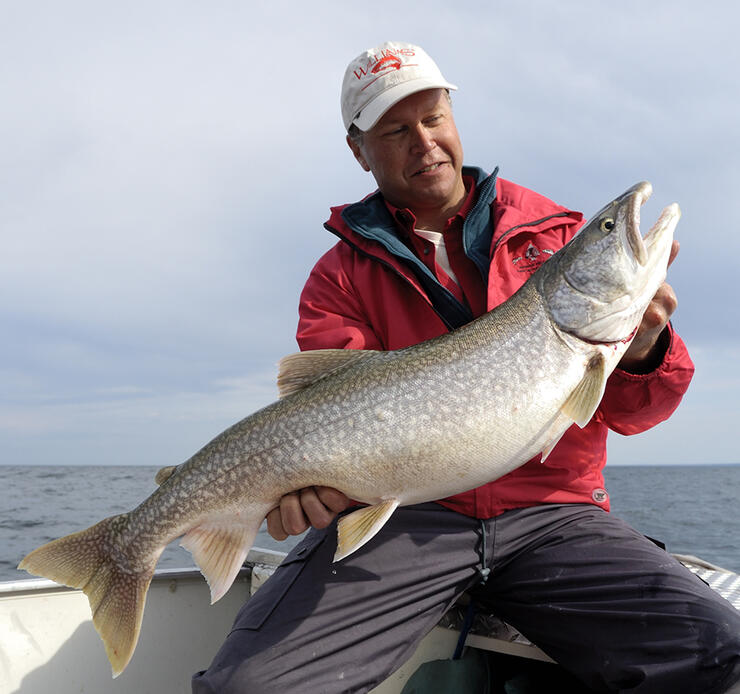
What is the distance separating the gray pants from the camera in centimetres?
258

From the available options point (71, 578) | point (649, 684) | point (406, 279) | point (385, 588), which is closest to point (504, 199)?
point (406, 279)

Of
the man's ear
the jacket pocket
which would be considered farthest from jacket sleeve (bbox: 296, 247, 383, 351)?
the jacket pocket

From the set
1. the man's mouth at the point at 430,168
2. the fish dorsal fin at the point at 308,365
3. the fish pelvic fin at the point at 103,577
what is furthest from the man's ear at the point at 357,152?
the fish pelvic fin at the point at 103,577

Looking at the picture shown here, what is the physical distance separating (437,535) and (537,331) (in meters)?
1.05

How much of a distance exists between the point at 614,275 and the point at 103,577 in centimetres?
260

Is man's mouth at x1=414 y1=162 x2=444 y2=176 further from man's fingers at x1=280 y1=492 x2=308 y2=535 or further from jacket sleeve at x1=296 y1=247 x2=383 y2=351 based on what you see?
man's fingers at x1=280 y1=492 x2=308 y2=535

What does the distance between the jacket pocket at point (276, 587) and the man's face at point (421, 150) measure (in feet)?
6.34

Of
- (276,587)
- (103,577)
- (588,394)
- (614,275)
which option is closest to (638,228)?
(614,275)

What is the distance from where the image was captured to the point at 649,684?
256 cm

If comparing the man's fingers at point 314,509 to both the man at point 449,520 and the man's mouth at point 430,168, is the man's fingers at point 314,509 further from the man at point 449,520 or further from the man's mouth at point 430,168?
the man's mouth at point 430,168

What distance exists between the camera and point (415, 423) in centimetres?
276

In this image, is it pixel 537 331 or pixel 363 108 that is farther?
pixel 363 108

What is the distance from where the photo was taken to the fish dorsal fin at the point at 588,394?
8.91 feet

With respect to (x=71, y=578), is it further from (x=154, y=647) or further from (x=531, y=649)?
(x=531, y=649)
